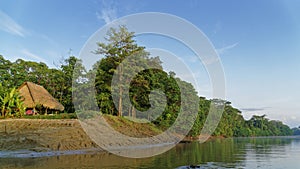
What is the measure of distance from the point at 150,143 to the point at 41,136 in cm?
1638

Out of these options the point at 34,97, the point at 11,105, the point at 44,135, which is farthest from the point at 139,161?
the point at 34,97

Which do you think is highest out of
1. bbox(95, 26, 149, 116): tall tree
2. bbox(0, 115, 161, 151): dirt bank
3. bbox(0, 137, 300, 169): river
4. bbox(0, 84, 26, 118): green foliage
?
bbox(95, 26, 149, 116): tall tree

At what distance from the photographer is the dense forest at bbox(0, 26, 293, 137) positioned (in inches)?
1583

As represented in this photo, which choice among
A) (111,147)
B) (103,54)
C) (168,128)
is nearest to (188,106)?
(168,128)

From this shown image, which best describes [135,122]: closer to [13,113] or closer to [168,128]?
[168,128]

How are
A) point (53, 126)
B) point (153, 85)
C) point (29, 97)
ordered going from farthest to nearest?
point (153, 85)
point (29, 97)
point (53, 126)

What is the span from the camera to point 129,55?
4094 cm

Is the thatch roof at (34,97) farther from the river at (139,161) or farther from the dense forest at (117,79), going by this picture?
the river at (139,161)

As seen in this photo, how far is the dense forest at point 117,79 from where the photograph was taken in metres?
40.2

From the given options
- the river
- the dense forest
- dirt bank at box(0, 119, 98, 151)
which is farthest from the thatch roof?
the river

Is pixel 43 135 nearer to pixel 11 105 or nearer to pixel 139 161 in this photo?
pixel 11 105

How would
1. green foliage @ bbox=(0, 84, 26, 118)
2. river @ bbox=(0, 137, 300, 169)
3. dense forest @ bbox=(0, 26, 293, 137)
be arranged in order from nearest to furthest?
river @ bbox=(0, 137, 300, 169) → green foliage @ bbox=(0, 84, 26, 118) → dense forest @ bbox=(0, 26, 293, 137)

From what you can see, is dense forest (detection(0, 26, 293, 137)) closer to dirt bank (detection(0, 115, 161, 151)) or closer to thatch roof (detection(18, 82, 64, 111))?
thatch roof (detection(18, 82, 64, 111))

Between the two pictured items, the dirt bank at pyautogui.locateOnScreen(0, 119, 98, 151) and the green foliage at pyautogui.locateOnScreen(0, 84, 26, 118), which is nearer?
the dirt bank at pyautogui.locateOnScreen(0, 119, 98, 151)
